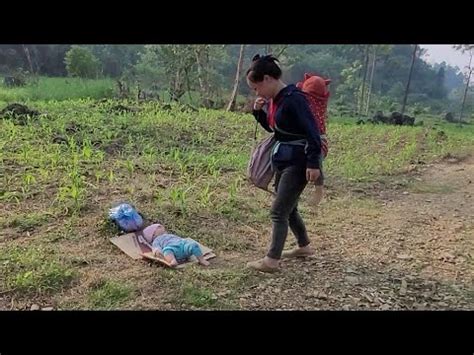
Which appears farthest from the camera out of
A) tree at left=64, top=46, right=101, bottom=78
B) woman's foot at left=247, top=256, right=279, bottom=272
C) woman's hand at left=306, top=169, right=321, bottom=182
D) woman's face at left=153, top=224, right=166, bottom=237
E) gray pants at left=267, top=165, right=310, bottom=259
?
tree at left=64, top=46, right=101, bottom=78

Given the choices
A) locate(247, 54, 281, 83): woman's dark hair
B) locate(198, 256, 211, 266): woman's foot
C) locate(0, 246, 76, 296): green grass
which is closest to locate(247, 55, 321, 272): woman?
locate(247, 54, 281, 83): woman's dark hair

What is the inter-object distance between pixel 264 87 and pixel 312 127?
0.25 metres

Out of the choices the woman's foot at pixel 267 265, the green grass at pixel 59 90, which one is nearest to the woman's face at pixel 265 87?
the woman's foot at pixel 267 265

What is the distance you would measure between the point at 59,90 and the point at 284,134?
5.85 metres

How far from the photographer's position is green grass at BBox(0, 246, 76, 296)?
1.98 metres

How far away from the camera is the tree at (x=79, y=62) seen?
7770 millimetres

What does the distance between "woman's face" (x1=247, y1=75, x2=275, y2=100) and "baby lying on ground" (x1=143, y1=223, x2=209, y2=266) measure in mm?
786

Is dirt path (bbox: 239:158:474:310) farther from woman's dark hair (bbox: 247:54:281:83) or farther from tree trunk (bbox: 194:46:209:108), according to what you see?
tree trunk (bbox: 194:46:209:108)

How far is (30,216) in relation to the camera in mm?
2648

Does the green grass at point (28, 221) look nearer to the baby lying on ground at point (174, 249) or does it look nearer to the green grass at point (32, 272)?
the green grass at point (32, 272)

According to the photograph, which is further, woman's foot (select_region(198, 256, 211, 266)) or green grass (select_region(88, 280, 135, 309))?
woman's foot (select_region(198, 256, 211, 266))

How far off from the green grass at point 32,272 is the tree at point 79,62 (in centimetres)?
609
